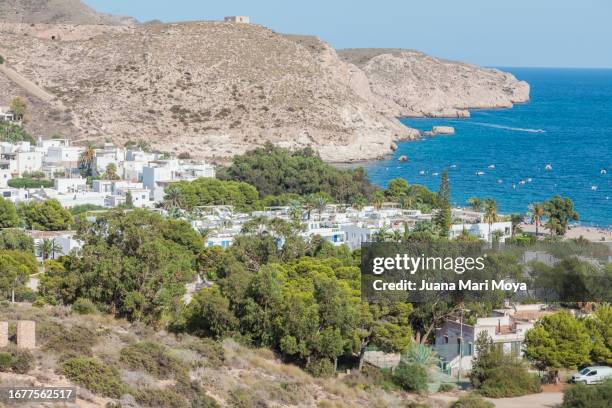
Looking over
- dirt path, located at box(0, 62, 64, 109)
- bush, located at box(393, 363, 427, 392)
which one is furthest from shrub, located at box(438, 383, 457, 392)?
dirt path, located at box(0, 62, 64, 109)

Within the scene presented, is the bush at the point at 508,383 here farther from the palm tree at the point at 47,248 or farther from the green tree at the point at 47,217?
the green tree at the point at 47,217

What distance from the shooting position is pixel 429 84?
16338 centimetres

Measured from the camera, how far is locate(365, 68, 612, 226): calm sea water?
248ft

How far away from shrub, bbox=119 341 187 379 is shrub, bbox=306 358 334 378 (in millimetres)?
5524

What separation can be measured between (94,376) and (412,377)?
9.83 metres

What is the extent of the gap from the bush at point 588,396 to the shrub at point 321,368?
17.4 feet

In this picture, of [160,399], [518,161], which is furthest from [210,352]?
[518,161]

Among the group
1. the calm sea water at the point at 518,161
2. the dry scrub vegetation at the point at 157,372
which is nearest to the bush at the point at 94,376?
the dry scrub vegetation at the point at 157,372

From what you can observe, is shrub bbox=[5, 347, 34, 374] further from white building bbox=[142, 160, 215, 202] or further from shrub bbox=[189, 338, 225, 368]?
white building bbox=[142, 160, 215, 202]

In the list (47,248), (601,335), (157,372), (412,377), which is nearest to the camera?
(157,372)

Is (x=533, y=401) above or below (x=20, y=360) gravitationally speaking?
below

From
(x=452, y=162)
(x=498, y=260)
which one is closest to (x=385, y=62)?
(x=452, y=162)

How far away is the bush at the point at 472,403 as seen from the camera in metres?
22.7

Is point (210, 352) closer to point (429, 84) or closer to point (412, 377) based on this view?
point (412, 377)
